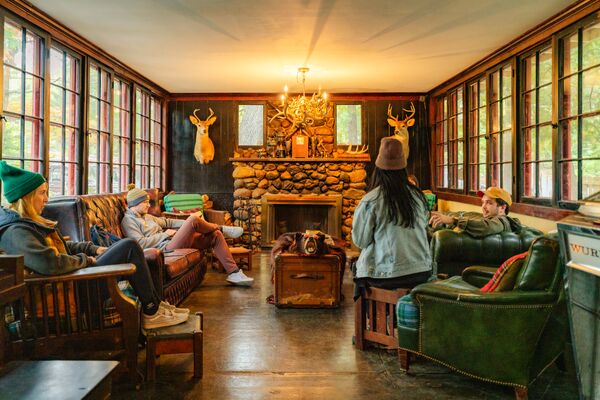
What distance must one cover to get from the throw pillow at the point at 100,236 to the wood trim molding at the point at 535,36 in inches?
168

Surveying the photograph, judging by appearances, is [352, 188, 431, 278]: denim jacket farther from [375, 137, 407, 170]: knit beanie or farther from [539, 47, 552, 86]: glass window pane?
Result: [539, 47, 552, 86]: glass window pane

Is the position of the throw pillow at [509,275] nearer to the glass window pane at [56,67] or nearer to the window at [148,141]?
the glass window pane at [56,67]

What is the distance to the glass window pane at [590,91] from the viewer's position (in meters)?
4.08

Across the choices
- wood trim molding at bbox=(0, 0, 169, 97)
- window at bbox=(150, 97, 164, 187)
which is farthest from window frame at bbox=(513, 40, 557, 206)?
window at bbox=(150, 97, 164, 187)

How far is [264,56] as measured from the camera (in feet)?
19.7

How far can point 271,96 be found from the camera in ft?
28.4

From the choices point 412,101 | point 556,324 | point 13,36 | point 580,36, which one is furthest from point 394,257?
point 412,101

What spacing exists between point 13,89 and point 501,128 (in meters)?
5.05

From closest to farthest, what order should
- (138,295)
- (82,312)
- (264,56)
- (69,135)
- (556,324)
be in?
(556,324) < (82,312) < (138,295) < (69,135) < (264,56)

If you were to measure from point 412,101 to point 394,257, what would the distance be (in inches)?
237

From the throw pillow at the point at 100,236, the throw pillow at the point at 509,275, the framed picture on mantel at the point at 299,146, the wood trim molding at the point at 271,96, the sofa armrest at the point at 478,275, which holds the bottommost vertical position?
the sofa armrest at the point at 478,275

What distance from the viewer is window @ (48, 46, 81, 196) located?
496 cm

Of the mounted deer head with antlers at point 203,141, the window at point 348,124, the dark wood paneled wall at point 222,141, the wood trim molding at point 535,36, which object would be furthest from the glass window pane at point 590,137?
the mounted deer head with antlers at point 203,141

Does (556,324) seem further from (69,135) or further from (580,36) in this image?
(69,135)
